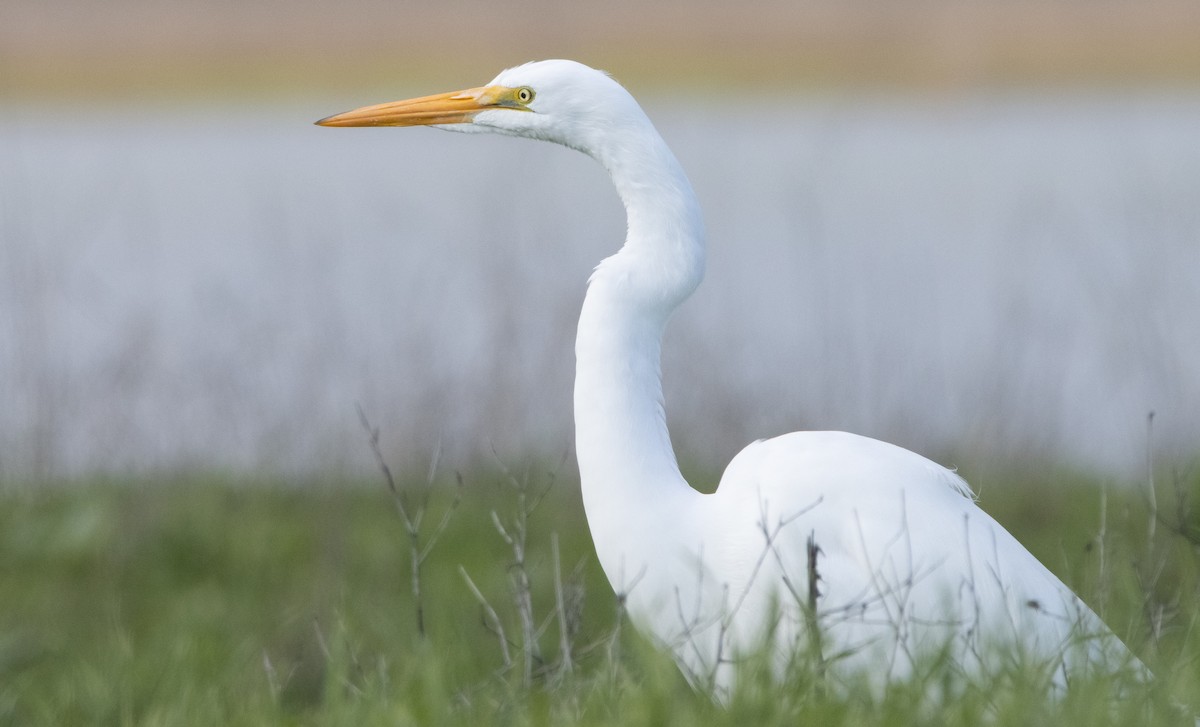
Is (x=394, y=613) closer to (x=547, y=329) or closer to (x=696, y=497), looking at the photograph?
(x=547, y=329)

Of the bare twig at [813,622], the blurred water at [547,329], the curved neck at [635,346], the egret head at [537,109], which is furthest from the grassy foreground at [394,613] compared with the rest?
the egret head at [537,109]

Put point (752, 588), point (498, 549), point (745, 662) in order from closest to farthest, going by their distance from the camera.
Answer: point (745, 662) → point (752, 588) → point (498, 549)

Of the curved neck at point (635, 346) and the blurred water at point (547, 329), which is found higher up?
the curved neck at point (635, 346)

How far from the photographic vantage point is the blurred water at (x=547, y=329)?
5188 mm

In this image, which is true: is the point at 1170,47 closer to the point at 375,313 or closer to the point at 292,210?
the point at 292,210

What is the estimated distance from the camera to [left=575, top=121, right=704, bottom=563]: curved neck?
2531 mm

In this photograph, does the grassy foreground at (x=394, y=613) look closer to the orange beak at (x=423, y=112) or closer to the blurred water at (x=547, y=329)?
the blurred water at (x=547, y=329)

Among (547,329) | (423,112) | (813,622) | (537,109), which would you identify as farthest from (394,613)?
(813,622)

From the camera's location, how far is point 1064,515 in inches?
197

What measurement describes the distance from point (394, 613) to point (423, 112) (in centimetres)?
204

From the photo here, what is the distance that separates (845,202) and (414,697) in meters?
7.31

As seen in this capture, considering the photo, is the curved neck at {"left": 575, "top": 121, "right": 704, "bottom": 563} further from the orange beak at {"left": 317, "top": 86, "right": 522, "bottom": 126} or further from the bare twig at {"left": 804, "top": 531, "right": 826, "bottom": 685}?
the bare twig at {"left": 804, "top": 531, "right": 826, "bottom": 685}

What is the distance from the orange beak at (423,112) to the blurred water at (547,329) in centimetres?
242

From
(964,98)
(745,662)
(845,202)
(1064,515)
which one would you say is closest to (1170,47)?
(964,98)
